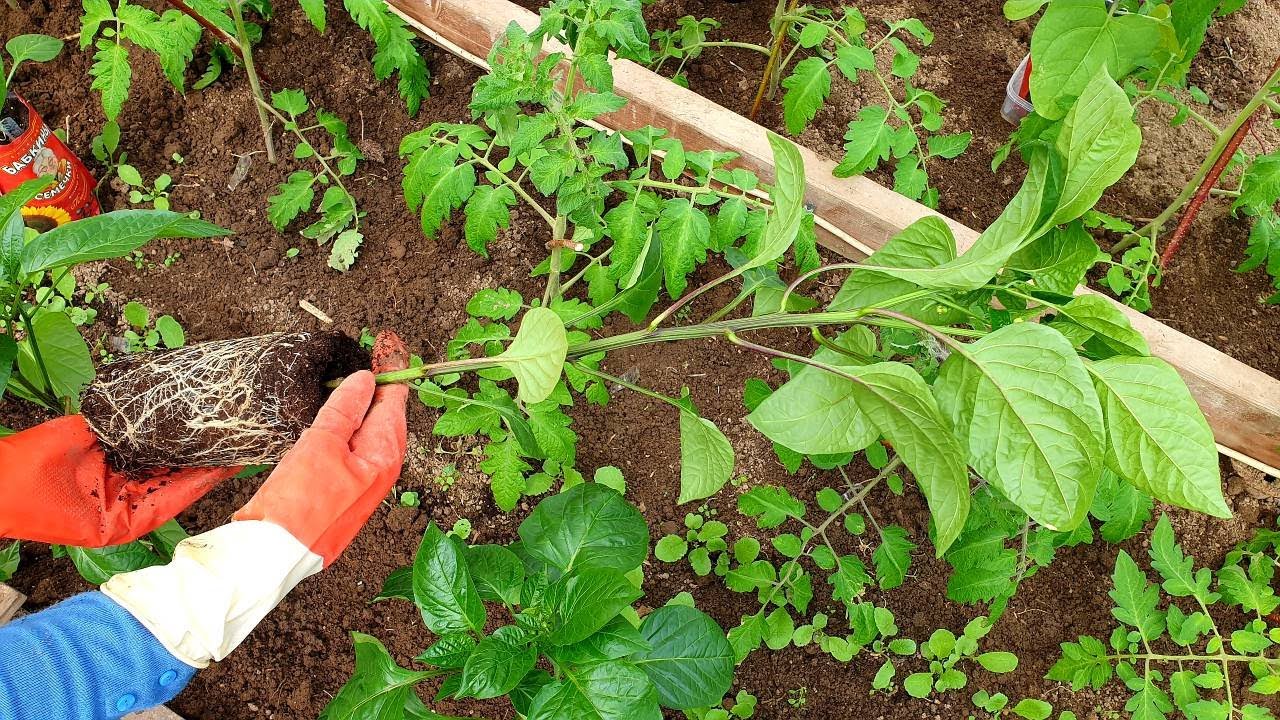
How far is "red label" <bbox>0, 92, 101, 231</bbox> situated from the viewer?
6.56 ft

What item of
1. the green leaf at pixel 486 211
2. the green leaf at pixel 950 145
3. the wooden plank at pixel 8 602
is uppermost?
the green leaf at pixel 950 145

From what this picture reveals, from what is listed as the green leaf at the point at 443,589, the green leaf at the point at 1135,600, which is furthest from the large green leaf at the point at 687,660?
the green leaf at the point at 1135,600

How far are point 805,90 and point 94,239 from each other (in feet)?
4.90

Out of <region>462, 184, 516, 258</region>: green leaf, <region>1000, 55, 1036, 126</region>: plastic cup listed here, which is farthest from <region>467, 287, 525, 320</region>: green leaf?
<region>1000, 55, 1036, 126</region>: plastic cup

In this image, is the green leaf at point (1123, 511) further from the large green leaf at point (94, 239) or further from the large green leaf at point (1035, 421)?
the large green leaf at point (94, 239)

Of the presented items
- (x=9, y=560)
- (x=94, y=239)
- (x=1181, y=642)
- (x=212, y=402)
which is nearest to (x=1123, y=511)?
(x=1181, y=642)

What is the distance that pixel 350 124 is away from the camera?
238cm

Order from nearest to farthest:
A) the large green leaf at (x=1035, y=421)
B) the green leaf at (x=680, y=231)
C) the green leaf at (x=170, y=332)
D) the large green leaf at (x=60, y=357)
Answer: the large green leaf at (x=1035, y=421)
the large green leaf at (x=60, y=357)
the green leaf at (x=680, y=231)
the green leaf at (x=170, y=332)

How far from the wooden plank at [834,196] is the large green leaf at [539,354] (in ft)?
3.53

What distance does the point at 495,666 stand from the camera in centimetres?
120

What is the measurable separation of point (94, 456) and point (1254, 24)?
11.3ft

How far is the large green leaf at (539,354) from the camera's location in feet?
3.77

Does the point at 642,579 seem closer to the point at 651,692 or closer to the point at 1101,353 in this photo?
the point at 651,692

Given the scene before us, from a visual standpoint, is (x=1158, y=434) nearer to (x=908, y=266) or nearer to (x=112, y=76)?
(x=908, y=266)
